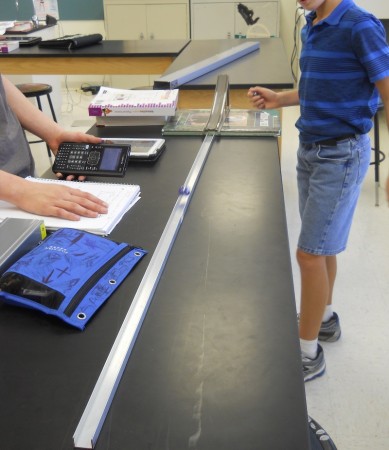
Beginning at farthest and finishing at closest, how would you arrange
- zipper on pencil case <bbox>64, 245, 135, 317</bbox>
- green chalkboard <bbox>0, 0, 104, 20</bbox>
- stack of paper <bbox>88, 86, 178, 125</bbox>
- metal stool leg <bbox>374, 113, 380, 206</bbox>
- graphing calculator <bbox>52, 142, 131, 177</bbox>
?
green chalkboard <bbox>0, 0, 104, 20</bbox>, metal stool leg <bbox>374, 113, 380, 206</bbox>, stack of paper <bbox>88, 86, 178, 125</bbox>, graphing calculator <bbox>52, 142, 131, 177</bbox>, zipper on pencil case <bbox>64, 245, 135, 317</bbox>

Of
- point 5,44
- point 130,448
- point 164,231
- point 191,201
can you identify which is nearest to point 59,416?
point 130,448

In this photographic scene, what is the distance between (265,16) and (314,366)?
4.30 meters

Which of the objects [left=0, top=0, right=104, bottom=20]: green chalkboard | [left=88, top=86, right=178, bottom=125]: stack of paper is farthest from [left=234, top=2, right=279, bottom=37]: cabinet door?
[left=88, top=86, right=178, bottom=125]: stack of paper

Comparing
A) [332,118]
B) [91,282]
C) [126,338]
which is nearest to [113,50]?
[332,118]

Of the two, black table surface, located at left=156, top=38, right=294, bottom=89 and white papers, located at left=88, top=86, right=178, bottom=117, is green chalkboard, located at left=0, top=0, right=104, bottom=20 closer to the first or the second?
black table surface, located at left=156, top=38, right=294, bottom=89

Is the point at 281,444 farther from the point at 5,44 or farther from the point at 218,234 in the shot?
the point at 5,44

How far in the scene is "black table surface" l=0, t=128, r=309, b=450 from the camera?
1.85 feet

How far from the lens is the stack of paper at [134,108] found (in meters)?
1.65

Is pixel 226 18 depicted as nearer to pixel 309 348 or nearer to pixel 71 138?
pixel 71 138

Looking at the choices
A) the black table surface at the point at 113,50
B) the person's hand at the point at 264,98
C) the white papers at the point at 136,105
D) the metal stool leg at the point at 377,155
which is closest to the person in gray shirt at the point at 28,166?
the white papers at the point at 136,105

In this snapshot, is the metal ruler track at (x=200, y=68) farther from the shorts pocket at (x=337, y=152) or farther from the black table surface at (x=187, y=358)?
the black table surface at (x=187, y=358)

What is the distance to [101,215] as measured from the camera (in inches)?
40.6

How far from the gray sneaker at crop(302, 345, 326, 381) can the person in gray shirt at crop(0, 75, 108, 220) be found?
90 cm

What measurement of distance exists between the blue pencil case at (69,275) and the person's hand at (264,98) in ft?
3.10
